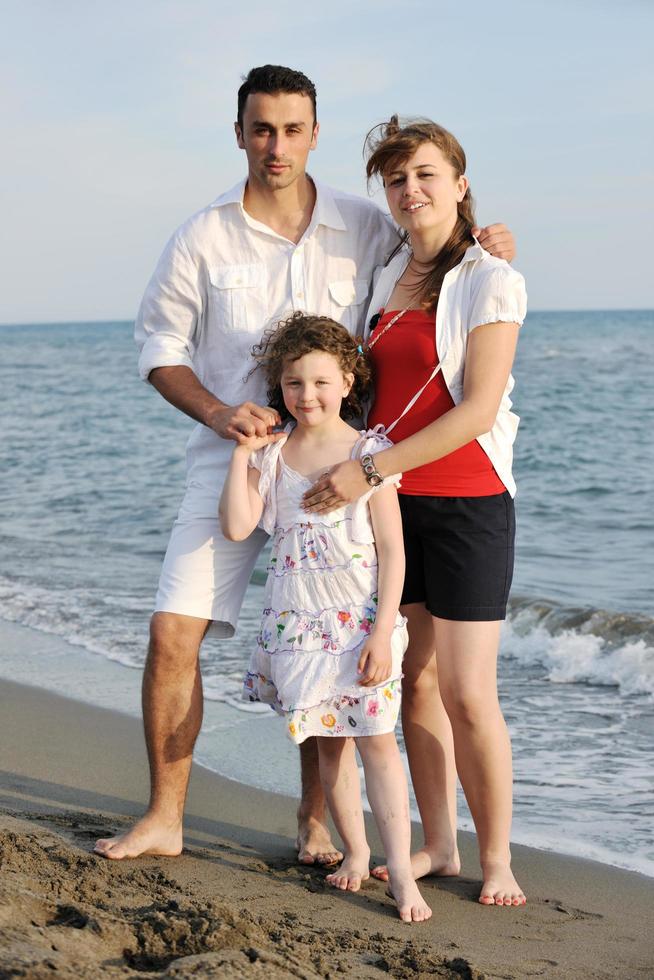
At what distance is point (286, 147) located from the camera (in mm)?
3551

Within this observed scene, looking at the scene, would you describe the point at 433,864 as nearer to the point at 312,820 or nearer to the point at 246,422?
the point at 312,820

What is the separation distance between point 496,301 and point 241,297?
875mm

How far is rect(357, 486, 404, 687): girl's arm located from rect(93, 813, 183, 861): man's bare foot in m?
0.84

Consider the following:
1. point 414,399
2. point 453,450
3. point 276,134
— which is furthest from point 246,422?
point 276,134

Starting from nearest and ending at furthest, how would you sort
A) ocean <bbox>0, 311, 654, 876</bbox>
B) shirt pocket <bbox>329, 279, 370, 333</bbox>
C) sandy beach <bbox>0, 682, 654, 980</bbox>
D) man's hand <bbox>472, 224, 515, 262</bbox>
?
sandy beach <bbox>0, 682, 654, 980</bbox>, man's hand <bbox>472, 224, 515, 262</bbox>, shirt pocket <bbox>329, 279, 370, 333</bbox>, ocean <bbox>0, 311, 654, 876</bbox>

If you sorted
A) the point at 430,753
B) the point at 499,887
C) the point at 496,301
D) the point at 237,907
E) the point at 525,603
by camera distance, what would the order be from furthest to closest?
the point at 525,603
the point at 430,753
the point at 499,887
the point at 496,301
the point at 237,907

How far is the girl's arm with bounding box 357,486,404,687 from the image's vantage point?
3.10 meters

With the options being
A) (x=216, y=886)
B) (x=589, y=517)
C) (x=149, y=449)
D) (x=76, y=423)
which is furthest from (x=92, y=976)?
(x=76, y=423)

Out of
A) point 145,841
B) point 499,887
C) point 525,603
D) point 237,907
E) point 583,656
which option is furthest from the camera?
point 525,603

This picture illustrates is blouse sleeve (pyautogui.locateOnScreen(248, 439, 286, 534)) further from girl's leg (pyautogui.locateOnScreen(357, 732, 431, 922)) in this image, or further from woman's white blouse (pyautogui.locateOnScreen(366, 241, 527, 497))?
girl's leg (pyautogui.locateOnScreen(357, 732, 431, 922))

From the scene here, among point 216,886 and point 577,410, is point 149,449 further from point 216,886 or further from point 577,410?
point 216,886

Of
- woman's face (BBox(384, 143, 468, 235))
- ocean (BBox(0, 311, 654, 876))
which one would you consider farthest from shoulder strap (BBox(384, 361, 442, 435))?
ocean (BBox(0, 311, 654, 876))

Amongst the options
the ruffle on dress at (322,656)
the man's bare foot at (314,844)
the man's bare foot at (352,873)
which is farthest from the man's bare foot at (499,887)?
the ruffle on dress at (322,656)

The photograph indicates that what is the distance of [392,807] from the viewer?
3115 mm
